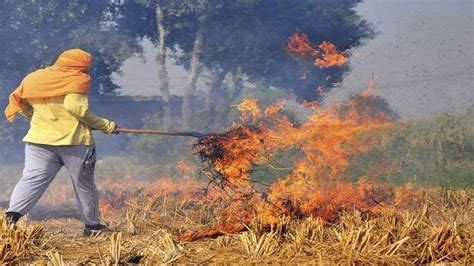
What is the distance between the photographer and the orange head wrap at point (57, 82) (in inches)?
296

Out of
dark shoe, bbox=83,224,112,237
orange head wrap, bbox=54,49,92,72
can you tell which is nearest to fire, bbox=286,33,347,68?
orange head wrap, bbox=54,49,92,72

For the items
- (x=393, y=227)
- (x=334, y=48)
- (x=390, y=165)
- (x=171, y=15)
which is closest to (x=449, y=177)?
(x=390, y=165)

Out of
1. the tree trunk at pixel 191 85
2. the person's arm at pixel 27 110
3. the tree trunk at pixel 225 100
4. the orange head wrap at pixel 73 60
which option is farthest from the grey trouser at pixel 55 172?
the tree trunk at pixel 225 100

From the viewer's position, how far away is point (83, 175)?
760 centimetres

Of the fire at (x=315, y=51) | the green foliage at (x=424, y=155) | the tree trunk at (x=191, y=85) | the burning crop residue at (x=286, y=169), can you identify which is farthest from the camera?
the tree trunk at (x=191, y=85)

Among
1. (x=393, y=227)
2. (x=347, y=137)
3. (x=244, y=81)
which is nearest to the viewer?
(x=393, y=227)

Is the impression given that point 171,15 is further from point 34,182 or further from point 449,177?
point 34,182

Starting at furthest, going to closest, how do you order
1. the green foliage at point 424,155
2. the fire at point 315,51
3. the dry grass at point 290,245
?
1. the fire at point 315,51
2. the green foliage at point 424,155
3. the dry grass at point 290,245

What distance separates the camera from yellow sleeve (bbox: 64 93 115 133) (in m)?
7.44

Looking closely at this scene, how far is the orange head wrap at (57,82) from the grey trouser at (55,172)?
47cm

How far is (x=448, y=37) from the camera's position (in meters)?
16.7

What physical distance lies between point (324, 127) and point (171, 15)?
5584 mm

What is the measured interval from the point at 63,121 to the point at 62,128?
0.24 feet

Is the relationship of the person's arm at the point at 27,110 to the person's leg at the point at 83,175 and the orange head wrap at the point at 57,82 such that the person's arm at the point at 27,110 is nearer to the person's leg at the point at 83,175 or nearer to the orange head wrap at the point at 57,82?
the orange head wrap at the point at 57,82
